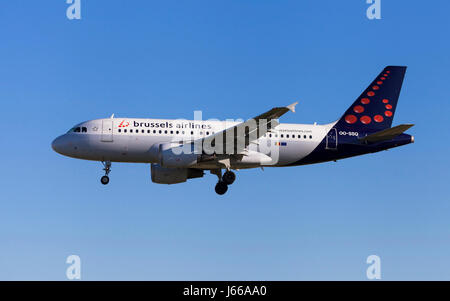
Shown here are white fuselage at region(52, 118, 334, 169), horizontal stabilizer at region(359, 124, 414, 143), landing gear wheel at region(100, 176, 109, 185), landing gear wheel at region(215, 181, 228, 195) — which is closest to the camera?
horizontal stabilizer at region(359, 124, 414, 143)

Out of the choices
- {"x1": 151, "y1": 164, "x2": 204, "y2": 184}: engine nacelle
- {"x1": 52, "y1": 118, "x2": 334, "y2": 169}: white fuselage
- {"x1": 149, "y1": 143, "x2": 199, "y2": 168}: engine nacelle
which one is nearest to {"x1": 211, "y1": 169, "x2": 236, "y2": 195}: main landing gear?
{"x1": 52, "y1": 118, "x2": 334, "y2": 169}: white fuselage

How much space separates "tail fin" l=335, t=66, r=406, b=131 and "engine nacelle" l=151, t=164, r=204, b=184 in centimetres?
1052

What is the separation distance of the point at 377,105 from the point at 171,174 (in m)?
15.8

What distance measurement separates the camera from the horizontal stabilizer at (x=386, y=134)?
4681cm

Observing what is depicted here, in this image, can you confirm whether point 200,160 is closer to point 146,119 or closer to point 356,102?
point 146,119

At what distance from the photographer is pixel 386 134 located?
48.5 meters

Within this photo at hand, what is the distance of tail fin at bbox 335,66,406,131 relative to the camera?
168ft

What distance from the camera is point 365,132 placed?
167 feet

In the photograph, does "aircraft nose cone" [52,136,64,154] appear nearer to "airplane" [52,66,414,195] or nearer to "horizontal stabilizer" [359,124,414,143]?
"airplane" [52,66,414,195]

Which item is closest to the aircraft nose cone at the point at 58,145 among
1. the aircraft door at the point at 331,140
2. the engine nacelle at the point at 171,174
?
the engine nacelle at the point at 171,174

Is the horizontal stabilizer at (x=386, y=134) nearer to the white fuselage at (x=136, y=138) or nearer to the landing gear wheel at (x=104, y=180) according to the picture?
the white fuselage at (x=136, y=138)

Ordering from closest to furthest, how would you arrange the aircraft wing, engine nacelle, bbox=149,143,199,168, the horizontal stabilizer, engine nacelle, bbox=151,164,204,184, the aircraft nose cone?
1. the aircraft wing
2. engine nacelle, bbox=149,143,199,168
3. the horizontal stabilizer
4. the aircraft nose cone
5. engine nacelle, bbox=151,164,204,184
